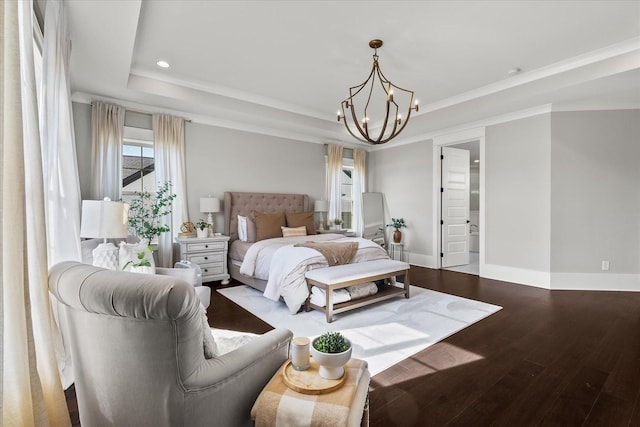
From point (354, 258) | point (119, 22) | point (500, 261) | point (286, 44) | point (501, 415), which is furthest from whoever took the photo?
point (500, 261)

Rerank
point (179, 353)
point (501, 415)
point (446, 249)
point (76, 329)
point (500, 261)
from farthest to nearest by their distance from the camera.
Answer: point (446, 249) → point (500, 261) → point (501, 415) → point (76, 329) → point (179, 353)

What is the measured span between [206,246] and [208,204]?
0.68 meters

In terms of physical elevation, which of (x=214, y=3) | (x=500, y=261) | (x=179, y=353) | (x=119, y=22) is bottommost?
(x=500, y=261)

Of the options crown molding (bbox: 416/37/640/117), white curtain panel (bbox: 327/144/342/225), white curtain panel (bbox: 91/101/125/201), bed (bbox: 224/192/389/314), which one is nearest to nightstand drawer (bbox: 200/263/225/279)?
bed (bbox: 224/192/389/314)

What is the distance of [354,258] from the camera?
4.08 meters

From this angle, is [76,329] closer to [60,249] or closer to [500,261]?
[60,249]

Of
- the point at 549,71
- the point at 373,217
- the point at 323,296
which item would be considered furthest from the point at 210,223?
the point at 549,71

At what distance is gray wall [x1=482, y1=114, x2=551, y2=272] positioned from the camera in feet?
15.4

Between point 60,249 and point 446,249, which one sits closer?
point 60,249

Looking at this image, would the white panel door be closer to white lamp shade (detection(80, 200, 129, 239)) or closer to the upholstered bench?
Answer: the upholstered bench

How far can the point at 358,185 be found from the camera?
728 centimetres

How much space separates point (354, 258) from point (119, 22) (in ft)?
11.2

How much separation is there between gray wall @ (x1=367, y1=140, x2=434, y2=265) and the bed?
6.89ft

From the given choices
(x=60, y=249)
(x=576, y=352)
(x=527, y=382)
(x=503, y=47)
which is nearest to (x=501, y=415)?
(x=527, y=382)
